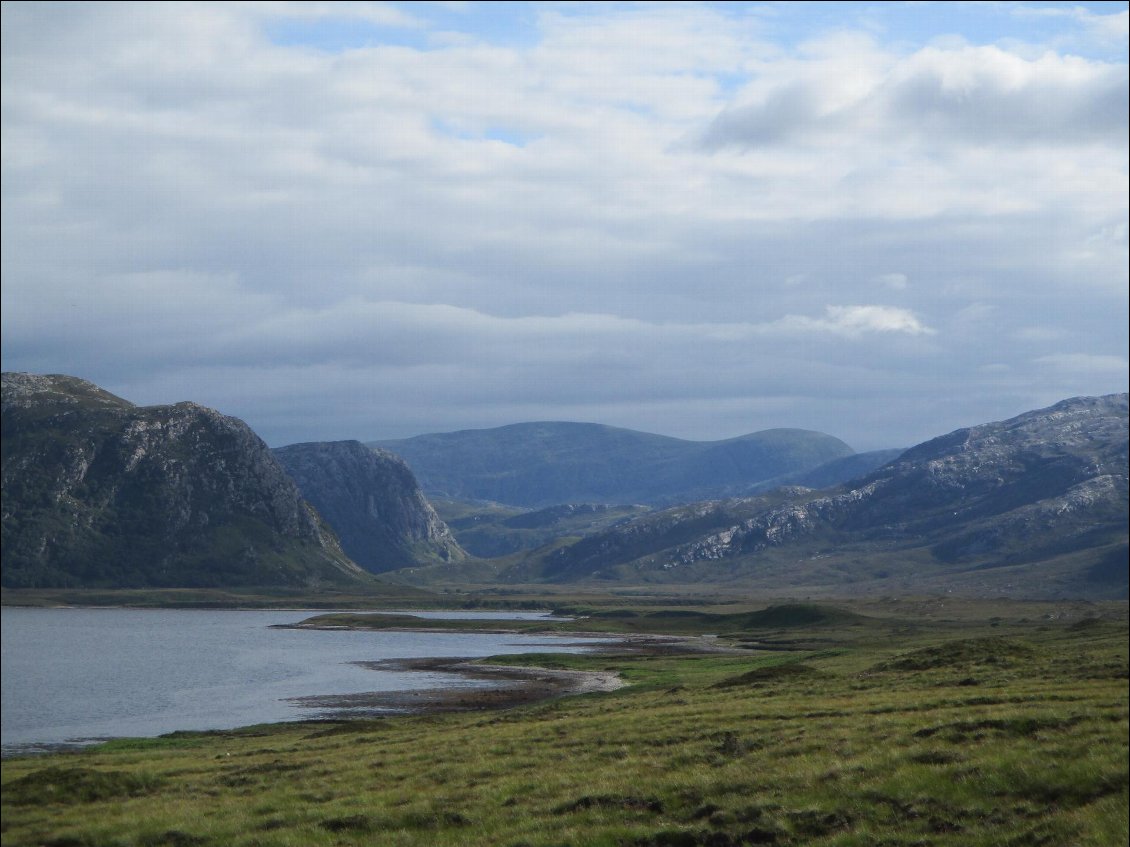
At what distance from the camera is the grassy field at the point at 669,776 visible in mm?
34219

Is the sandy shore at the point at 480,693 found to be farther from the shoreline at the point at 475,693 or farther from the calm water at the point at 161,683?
the calm water at the point at 161,683

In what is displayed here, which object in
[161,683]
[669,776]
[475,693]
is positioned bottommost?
[161,683]

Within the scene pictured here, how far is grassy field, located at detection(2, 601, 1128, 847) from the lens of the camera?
3422 centimetres

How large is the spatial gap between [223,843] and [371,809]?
5804mm

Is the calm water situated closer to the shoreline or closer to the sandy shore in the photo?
the shoreline

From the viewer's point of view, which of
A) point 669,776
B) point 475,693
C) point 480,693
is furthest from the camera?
point 475,693

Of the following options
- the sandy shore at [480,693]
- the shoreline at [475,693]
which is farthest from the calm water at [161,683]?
the sandy shore at [480,693]

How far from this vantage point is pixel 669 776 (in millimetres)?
44094

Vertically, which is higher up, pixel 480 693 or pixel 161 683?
pixel 480 693

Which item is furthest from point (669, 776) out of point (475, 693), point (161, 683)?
point (161, 683)

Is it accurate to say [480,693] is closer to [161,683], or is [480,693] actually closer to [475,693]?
[475,693]

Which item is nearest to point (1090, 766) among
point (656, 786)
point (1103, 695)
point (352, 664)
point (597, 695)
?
point (656, 786)

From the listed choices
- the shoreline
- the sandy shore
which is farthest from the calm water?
the sandy shore

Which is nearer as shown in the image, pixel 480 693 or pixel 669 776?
pixel 669 776
